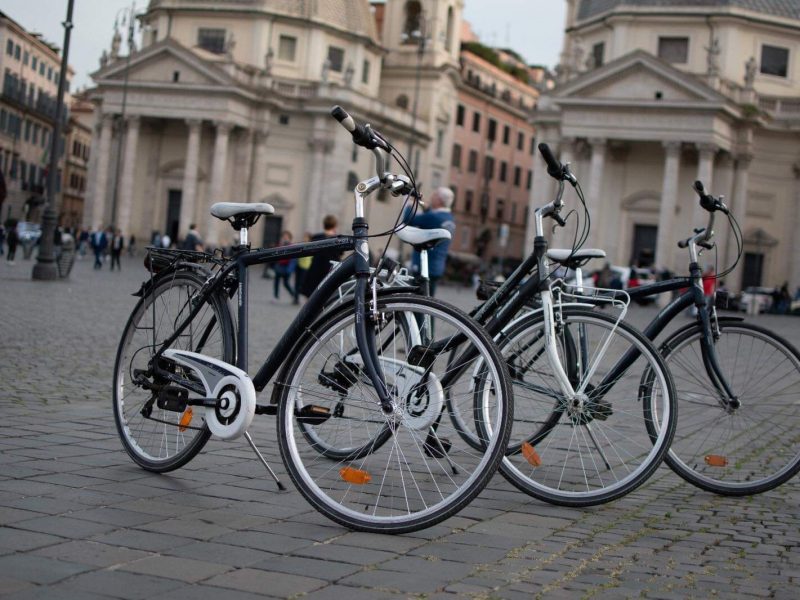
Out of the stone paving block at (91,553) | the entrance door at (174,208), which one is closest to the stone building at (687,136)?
the entrance door at (174,208)

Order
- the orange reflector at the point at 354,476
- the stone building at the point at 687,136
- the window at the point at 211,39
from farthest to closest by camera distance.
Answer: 1. the window at the point at 211,39
2. the stone building at the point at 687,136
3. the orange reflector at the point at 354,476

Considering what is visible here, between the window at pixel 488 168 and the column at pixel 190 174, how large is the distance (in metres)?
34.0

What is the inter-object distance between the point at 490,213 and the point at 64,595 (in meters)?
98.8

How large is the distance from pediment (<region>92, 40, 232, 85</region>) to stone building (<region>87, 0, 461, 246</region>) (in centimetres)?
6

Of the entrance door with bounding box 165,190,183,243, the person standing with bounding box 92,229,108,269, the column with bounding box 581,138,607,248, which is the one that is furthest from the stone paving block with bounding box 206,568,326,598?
the entrance door with bounding box 165,190,183,243

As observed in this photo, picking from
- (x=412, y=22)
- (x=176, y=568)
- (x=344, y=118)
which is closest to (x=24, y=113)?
(x=412, y=22)

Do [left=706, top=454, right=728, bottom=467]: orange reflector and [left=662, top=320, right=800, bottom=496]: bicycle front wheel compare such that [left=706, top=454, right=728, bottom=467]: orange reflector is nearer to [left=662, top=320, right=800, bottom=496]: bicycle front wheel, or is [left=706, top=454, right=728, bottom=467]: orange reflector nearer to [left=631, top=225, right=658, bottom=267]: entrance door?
[left=662, top=320, right=800, bottom=496]: bicycle front wheel

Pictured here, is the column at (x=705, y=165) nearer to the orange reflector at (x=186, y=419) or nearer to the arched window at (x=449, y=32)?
the arched window at (x=449, y=32)

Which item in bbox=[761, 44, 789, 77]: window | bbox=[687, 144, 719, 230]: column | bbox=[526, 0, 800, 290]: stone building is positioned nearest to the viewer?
bbox=[687, 144, 719, 230]: column

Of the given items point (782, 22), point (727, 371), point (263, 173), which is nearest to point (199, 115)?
point (263, 173)

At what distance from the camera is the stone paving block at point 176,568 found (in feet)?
14.1

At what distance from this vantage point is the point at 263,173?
76.0 meters

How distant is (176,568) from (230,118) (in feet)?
226

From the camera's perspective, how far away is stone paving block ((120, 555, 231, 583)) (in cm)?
429
